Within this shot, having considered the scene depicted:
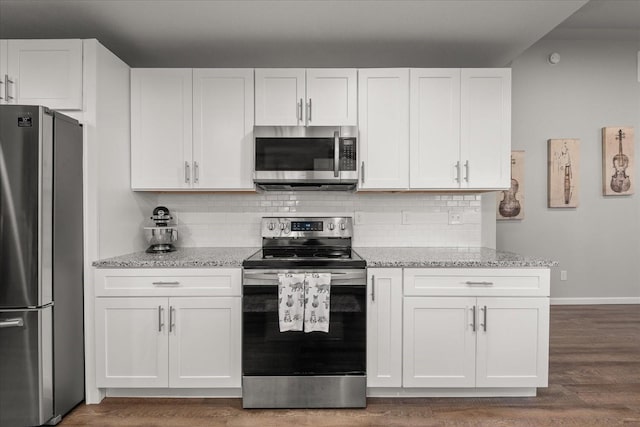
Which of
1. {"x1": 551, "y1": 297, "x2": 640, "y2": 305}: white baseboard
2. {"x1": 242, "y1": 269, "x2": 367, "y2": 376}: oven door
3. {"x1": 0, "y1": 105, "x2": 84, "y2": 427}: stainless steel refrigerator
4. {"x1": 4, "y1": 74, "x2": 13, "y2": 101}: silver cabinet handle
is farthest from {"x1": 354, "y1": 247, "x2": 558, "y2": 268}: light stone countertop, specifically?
{"x1": 551, "y1": 297, "x2": 640, "y2": 305}: white baseboard

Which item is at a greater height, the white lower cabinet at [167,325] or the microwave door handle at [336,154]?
the microwave door handle at [336,154]

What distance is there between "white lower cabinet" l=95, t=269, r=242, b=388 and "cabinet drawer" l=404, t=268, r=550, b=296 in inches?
43.2

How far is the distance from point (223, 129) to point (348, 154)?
2.93ft

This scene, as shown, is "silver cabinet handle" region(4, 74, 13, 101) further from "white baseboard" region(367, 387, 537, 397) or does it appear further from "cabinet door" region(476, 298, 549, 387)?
"cabinet door" region(476, 298, 549, 387)

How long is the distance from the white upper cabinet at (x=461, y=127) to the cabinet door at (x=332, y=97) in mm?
423

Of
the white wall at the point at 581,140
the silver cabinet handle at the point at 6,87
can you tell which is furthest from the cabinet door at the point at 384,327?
the white wall at the point at 581,140

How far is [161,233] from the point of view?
2898 millimetres

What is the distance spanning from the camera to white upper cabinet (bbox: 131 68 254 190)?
286cm

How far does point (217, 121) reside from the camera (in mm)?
2875

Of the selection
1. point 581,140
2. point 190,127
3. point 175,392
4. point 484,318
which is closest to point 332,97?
point 190,127

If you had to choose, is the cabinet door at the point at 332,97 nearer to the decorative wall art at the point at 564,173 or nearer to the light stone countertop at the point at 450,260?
the light stone countertop at the point at 450,260

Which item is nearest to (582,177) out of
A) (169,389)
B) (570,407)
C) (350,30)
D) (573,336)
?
(573,336)

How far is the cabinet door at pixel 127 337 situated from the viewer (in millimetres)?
2461

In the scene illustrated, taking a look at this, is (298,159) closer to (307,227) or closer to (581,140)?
(307,227)
